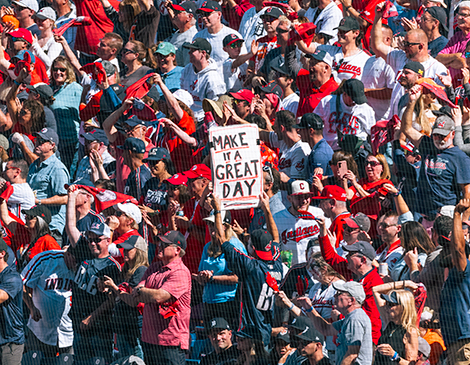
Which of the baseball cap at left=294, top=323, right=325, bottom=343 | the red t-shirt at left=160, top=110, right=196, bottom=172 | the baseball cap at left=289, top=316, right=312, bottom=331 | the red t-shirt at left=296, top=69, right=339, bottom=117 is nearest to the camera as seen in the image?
the baseball cap at left=294, top=323, right=325, bottom=343

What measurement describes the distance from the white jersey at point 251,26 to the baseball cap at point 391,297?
4274mm

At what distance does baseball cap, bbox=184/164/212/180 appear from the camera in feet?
30.3

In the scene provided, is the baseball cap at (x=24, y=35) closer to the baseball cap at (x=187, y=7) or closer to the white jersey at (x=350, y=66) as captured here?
the baseball cap at (x=187, y=7)

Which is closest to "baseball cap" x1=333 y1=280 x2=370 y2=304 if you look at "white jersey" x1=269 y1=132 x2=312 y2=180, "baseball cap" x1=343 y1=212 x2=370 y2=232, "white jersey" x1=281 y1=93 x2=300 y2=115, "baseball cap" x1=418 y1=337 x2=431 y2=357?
"baseball cap" x1=418 y1=337 x2=431 y2=357

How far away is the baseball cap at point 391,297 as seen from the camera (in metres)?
7.48

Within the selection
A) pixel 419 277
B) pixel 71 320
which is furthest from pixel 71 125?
pixel 419 277

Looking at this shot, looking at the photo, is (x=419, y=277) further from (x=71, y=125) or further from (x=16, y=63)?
(x=16, y=63)

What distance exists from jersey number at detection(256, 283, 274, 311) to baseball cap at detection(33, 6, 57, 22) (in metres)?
5.23

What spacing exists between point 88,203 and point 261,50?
269cm

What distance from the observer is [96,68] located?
1052 centimetres

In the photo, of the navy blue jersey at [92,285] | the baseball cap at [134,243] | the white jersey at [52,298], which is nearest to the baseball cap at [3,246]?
the white jersey at [52,298]

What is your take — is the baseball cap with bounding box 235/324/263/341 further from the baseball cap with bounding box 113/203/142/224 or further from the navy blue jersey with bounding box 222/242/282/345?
the baseball cap with bounding box 113/203/142/224

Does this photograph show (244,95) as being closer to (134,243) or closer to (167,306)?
(134,243)

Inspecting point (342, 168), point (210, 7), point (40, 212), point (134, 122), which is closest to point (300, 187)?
point (342, 168)
